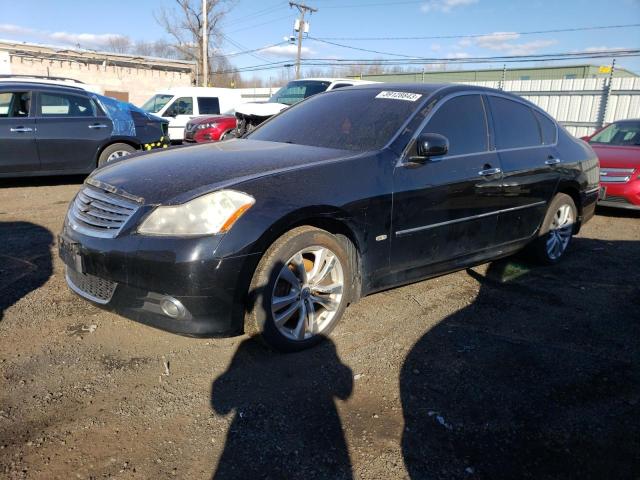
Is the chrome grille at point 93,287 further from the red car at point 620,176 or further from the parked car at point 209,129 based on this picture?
the parked car at point 209,129

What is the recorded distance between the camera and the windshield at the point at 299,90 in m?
11.0

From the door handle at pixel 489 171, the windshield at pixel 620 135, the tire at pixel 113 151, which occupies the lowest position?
the tire at pixel 113 151

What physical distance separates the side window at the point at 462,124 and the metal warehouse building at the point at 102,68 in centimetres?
2745

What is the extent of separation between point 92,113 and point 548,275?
7.34 meters

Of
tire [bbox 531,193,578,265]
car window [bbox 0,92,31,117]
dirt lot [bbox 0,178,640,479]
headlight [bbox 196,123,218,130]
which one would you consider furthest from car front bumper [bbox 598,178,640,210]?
car window [bbox 0,92,31,117]

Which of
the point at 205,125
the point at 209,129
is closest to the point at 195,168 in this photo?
the point at 209,129

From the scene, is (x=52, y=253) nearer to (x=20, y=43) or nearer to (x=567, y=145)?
(x=567, y=145)

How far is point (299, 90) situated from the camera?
1121 centimetres

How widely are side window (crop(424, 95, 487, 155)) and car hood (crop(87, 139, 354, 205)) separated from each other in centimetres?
88

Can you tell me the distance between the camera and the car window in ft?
24.8

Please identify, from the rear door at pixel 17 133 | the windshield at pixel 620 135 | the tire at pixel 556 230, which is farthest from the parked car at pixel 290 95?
the tire at pixel 556 230

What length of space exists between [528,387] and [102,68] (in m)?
33.6

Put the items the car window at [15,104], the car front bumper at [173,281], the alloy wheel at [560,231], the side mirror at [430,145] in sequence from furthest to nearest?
1. the car window at [15,104]
2. the alloy wheel at [560,231]
3. the side mirror at [430,145]
4. the car front bumper at [173,281]

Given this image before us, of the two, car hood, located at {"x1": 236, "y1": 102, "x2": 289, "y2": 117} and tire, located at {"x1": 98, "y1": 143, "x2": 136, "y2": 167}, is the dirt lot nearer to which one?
tire, located at {"x1": 98, "y1": 143, "x2": 136, "y2": 167}
